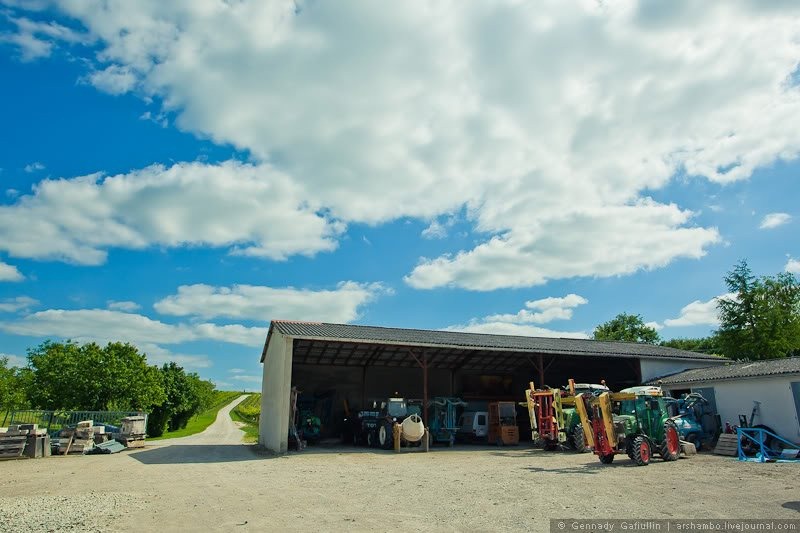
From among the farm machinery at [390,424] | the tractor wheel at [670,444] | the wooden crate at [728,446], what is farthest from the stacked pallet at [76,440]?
the wooden crate at [728,446]

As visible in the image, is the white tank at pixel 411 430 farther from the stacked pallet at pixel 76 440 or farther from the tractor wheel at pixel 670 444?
the stacked pallet at pixel 76 440

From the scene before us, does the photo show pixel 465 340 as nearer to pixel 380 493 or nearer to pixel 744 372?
pixel 744 372

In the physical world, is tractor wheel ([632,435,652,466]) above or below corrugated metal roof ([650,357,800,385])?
below

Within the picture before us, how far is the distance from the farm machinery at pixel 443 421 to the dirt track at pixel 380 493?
653cm

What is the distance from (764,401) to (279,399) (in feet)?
56.9

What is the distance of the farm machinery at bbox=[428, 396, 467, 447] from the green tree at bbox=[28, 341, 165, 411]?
21.1 m

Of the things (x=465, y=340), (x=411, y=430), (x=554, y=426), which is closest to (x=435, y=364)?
(x=465, y=340)

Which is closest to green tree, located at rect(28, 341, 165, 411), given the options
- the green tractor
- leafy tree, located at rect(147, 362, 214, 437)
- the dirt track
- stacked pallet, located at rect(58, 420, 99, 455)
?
leafy tree, located at rect(147, 362, 214, 437)

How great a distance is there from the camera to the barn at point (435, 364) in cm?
2256

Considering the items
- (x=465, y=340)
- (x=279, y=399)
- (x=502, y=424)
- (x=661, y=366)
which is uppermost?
(x=465, y=340)

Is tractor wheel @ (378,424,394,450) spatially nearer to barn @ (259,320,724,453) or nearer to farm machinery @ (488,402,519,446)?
barn @ (259,320,724,453)

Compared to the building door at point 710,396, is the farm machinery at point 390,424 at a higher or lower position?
lower

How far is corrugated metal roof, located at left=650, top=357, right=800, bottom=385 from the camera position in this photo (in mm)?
18219

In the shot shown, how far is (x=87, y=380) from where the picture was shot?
3172 cm
